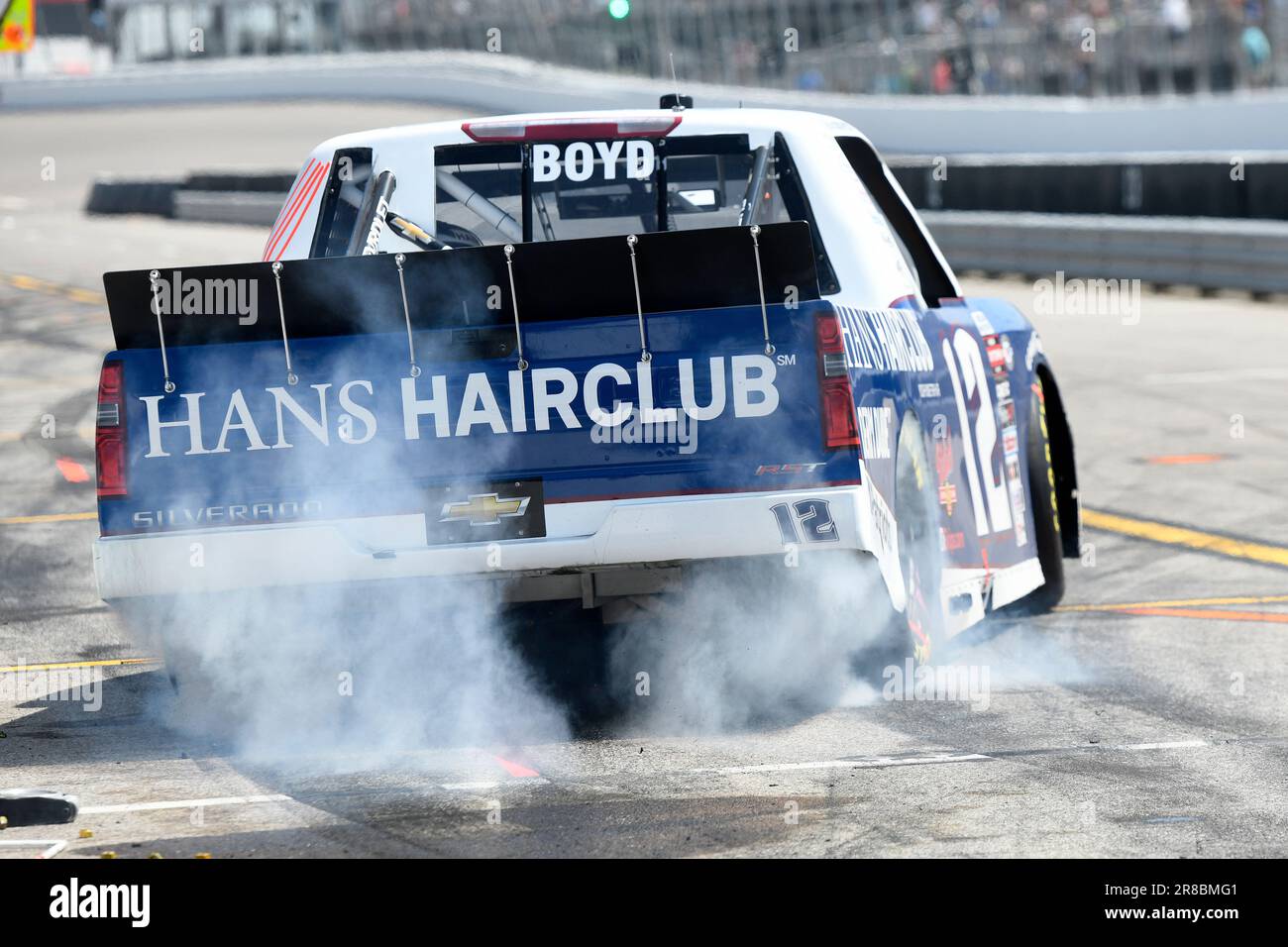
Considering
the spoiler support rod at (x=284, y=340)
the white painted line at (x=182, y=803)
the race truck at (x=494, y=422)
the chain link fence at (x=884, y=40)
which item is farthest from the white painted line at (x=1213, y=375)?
the white painted line at (x=182, y=803)

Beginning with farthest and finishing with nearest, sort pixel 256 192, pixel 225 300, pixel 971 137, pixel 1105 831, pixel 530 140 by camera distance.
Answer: pixel 256 192, pixel 971 137, pixel 530 140, pixel 225 300, pixel 1105 831

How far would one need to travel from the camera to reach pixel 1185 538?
10234 mm

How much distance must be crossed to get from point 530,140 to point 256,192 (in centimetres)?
3153

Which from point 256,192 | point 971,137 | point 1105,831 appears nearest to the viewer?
point 1105,831

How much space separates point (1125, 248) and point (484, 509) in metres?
18.6

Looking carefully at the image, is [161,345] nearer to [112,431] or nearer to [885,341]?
[112,431]

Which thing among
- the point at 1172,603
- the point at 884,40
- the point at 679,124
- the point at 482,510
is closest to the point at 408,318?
the point at 482,510

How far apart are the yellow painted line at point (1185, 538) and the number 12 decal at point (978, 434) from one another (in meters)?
2.18

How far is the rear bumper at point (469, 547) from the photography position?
612cm

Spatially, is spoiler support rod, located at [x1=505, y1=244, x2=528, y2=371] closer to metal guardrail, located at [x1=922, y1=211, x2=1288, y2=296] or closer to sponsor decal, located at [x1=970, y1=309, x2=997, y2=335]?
sponsor decal, located at [x1=970, y1=309, x2=997, y2=335]

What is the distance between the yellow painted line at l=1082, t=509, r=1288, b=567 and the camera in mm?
9797

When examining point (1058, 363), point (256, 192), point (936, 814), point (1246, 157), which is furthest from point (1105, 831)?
point (256, 192)
